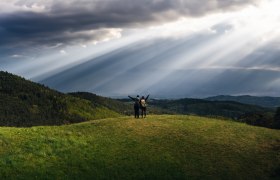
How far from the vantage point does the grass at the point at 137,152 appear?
44938 mm

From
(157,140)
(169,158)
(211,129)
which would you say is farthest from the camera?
(211,129)

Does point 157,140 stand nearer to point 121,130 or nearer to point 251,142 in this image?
point 121,130

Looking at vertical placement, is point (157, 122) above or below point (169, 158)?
above

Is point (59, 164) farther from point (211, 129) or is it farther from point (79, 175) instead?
point (211, 129)

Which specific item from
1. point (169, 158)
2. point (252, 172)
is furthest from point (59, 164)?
point (252, 172)

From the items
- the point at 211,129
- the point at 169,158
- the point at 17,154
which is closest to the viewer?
the point at 17,154

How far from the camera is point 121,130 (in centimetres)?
5741

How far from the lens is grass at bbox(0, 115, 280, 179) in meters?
44.9

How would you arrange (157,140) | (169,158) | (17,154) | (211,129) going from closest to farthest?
(17,154)
(169,158)
(157,140)
(211,129)

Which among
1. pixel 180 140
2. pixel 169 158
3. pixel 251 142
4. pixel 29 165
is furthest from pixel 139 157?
pixel 251 142

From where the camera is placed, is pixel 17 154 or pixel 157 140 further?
pixel 157 140

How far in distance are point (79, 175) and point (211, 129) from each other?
81.3 ft

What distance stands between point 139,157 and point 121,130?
895cm

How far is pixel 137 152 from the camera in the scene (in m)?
50.5
